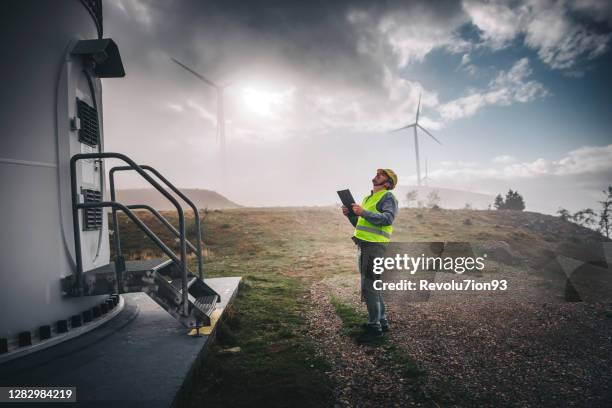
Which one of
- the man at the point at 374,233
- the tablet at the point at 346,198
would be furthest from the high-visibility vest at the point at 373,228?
the tablet at the point at 346,198

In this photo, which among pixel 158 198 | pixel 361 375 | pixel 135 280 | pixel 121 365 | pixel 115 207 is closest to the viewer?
pixel 121 365

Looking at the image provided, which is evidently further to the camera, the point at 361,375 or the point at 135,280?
the point at 135,280

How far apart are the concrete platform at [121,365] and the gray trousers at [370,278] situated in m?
2.22

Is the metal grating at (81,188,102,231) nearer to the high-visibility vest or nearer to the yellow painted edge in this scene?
the yellow painted edge

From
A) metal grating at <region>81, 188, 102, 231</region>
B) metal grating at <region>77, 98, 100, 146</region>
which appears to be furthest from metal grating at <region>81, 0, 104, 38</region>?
metal grating at <region>81, 188, 102, 231</region>

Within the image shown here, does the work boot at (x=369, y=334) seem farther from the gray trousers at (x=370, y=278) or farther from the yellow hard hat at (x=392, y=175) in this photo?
the yellow hard hat at (x=392, y=175)

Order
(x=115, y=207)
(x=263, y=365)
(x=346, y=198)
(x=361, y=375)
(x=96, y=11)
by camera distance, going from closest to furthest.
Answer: (x=361, y=375), (x=263, y=365), (x=115, y=207), (x=346, y=198), (x=96, y=11)

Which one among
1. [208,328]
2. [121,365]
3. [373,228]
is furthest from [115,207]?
[373,228]

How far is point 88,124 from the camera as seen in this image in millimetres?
4867

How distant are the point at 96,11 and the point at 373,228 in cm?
565

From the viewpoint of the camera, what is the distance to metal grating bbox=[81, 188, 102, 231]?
4656mm

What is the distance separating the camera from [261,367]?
372 cm

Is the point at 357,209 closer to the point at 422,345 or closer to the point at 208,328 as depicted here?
the point at 422,345

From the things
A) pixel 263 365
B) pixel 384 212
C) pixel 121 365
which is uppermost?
pixel 384 212
